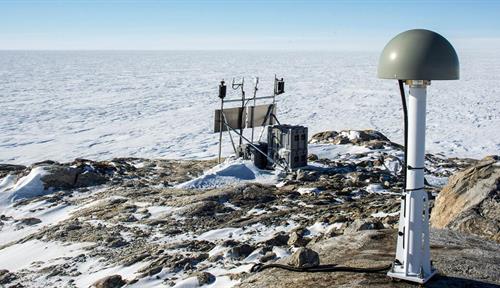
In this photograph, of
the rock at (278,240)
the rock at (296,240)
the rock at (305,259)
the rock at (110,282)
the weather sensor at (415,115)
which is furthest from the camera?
the rock at (278,240)

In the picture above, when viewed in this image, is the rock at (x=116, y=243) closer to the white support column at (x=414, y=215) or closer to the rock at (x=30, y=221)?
the rock at (x=30, y=221)

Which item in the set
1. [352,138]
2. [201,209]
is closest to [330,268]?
[201,209]

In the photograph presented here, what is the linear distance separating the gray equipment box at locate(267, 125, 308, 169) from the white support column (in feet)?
25.0

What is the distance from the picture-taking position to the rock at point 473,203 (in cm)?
532

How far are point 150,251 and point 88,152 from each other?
15.6m

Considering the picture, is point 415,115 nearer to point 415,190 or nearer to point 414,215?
point 415,190

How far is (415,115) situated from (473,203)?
8.16ft

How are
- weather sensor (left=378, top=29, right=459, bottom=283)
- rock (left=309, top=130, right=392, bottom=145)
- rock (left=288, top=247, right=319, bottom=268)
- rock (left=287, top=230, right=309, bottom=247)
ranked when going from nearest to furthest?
weather sensor (left=378, top=29, right=459, bottom=283)
rock (left=288, top=247, right=319, bottom=268)
rock (left=287, top=230, right=309, bottom=247)
rock (left=309, top=130, right=392, bottom=145)

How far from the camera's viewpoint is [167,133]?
26.2m

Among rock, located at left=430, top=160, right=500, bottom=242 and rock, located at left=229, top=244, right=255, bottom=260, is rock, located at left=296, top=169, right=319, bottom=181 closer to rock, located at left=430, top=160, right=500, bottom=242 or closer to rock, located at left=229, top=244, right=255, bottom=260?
rock, located at left=430, top=160, right=500, bottom=242

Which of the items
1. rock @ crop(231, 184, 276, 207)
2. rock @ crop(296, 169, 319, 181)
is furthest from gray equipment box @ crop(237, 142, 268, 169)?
rock @ crop(231, 184, 276, 207)

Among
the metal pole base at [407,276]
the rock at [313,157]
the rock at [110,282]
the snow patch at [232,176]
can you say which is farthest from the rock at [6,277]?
the rock at [313,157]

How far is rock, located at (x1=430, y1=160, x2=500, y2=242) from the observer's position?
5316mm

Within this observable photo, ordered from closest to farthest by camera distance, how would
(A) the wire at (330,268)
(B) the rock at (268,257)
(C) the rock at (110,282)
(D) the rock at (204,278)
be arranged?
1. (A) the wire at (330,268)
2. (D) the rock at (204,278)
3. (C) the rock at (110,282)
4. (B) the rock at (268,257)
